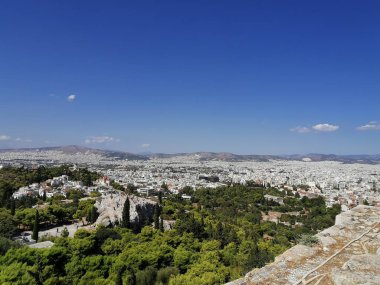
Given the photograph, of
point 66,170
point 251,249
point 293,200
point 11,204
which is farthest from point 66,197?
point 293,200

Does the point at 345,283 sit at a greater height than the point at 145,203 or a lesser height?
greater

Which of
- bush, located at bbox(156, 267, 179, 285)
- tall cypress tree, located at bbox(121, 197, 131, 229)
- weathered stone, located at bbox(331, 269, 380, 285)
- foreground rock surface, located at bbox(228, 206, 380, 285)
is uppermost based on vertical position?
weathered stone, located at bbox(331, 269, 380, 285)

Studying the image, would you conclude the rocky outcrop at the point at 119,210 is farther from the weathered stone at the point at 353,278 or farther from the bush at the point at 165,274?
the weathered stone at the point at 353,278

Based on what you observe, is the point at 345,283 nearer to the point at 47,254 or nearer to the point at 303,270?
the point at 303,270

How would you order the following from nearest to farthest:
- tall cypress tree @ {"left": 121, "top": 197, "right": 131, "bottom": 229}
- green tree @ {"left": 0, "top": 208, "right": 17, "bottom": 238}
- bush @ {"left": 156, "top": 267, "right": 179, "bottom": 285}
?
bush @ {"left": 156, "top": 267, "right": 179, "bottom": 285}, green tree @ {"left": 0, "top": 208, "right": 17, "bottom": 238}, tall cypress tree @ {"left": 121, "top": 197, "right": 131, "bottom": 229}

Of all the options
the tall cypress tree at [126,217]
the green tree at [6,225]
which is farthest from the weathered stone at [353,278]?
the tall cypress tree at [126,217]

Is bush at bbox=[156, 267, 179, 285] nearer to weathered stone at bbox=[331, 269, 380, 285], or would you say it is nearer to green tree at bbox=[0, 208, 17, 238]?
green tree at bbox=[0, 208, 17, 238]

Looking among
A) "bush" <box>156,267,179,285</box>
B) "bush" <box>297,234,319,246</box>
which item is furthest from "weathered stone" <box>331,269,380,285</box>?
"bush" <box>156,267,179,285</box>

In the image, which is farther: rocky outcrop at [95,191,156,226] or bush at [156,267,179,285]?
rocky outcrop at [95,191,156,226]
